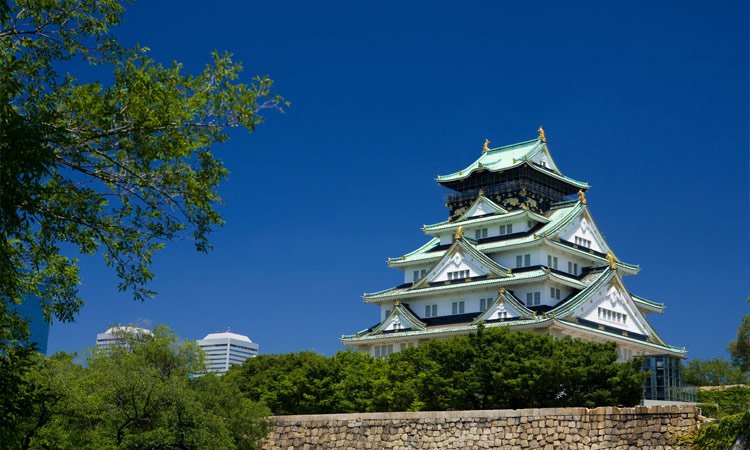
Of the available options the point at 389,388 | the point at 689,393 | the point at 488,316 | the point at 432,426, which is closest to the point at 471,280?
the point at 488,316

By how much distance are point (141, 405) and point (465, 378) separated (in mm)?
13729

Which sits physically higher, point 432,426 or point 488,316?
point 488,316

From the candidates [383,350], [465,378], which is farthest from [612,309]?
[465,378]

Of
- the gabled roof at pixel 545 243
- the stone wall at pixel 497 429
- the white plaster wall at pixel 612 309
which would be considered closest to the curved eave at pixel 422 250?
the gabled roof at pixel 545 243

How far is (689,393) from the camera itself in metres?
45.5

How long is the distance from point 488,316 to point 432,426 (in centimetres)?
2448

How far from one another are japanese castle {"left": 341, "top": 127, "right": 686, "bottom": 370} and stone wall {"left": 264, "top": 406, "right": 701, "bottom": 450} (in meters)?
20.8

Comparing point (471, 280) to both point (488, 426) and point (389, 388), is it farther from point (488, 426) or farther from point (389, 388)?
point (488, 426)

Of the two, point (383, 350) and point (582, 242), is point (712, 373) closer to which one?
point (582, 242)

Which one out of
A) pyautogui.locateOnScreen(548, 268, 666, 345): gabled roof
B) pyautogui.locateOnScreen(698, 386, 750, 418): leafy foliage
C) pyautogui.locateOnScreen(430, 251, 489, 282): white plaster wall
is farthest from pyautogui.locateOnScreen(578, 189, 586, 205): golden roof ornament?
pyautogui.locateOnScreen(698, 386, 750, 418): leafy foliage

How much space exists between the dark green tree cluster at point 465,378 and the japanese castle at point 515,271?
1175 cm

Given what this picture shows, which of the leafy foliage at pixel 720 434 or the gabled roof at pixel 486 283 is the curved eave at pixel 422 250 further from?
the leafy foliage at pixel 720 434

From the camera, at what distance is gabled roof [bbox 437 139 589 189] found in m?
59.5

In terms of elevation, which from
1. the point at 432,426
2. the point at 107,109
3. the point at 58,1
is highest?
the point at 58,1
